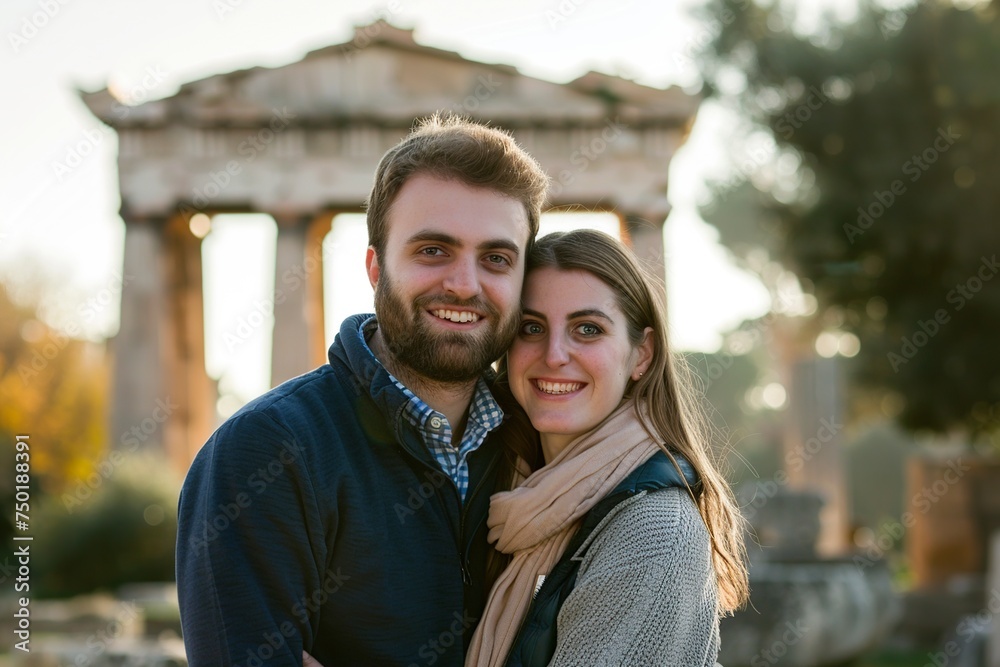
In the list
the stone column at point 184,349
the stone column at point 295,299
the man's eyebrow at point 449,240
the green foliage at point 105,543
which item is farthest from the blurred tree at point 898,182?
the man's eyebrow at point 449,240

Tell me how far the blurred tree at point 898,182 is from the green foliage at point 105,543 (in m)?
14.3

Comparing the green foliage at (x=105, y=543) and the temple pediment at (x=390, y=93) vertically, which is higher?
the temple pediment at (x=390, y=93)

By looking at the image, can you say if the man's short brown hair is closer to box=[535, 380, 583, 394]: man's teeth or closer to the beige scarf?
box=[535, 380, 583, 394]: man's teeth

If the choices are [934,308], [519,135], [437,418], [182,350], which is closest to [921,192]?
[934,308]

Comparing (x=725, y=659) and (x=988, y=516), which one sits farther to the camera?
(x=988, y=516)

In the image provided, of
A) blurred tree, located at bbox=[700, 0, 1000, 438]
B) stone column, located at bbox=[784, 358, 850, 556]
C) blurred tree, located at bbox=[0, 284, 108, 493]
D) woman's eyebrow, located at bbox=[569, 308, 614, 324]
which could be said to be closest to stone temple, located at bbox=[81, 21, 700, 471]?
blurred tree, located at bbox=[700, 0, 1000, 438]

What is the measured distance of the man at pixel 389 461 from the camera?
9.78 feet

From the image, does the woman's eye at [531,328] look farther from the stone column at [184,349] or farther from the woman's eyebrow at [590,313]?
the stone column at [184,349]

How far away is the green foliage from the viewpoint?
18750mm

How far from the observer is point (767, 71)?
23578 millimetres

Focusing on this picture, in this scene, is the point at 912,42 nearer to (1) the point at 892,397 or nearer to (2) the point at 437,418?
(1) the point at 892,397

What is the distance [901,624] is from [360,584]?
16.2m

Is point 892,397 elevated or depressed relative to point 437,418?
depressed

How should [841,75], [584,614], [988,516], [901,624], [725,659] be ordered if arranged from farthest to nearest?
[841,75]
[988,516]
[901,624]
[725,659]
[584,614]
